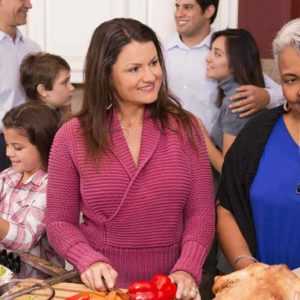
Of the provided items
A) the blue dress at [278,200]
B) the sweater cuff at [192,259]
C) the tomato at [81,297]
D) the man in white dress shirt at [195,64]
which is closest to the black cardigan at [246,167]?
the blue dress at [278,200]

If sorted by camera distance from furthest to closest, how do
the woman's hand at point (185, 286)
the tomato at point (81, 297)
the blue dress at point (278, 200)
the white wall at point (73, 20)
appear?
the white wall at point (73, 20) → the blue dress at point (278, 200) → the woman's hand at point (185, 286) → the tomato at point (81, 297)

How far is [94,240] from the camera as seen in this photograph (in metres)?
1.66

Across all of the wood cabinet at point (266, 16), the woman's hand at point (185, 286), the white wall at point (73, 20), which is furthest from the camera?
the white wall at point (73, 20)

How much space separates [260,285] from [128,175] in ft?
1.62

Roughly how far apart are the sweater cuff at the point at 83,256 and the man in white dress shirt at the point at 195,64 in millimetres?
1126

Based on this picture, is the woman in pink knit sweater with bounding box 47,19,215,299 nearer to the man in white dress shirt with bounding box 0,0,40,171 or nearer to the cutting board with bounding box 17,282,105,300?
the cutting board with bounding box 17,282,105,300

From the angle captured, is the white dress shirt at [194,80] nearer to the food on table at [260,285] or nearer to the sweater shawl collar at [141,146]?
the sweater shawl collar at [141,146]

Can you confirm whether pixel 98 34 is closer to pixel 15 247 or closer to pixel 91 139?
pixel 91 139

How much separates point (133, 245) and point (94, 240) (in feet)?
0.33

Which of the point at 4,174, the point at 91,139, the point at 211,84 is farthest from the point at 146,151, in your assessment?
the point at 211,84

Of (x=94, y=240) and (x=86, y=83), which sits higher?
(x=86, y=83)

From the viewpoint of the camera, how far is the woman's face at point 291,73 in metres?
1.49

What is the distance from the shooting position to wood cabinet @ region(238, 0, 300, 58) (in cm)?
315

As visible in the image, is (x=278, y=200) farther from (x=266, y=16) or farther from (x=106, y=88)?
(x=266, y=16)
